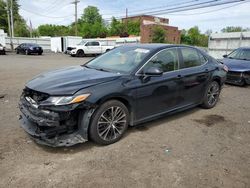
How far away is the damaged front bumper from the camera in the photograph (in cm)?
315

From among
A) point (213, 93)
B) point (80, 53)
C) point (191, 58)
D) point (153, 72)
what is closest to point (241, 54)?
point (213, 93)

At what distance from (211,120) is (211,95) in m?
0.93

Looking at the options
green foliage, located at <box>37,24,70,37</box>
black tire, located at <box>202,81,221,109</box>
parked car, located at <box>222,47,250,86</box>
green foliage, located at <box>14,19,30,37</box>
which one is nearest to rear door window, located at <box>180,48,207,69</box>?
black tire, located at <box>202,81,221,109</box>

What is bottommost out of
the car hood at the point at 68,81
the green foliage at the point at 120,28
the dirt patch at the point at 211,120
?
the dirt patch at the point at 211,120

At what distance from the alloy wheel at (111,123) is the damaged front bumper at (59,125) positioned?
27cm

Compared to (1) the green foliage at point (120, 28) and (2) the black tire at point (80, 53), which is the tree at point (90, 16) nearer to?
Answer: (1) the green foliage at point (120, 28)

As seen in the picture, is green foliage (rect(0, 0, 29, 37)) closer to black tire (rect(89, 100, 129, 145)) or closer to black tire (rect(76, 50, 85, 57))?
black tire (rect(76, 50, 85, 57))

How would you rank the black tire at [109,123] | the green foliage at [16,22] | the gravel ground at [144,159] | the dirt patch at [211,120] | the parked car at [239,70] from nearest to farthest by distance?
1. the gravel ground at [144,159]
2. the black tire at [109,123]
3. the dirt patch at [211,120]
4. the parked car at [239,70]
5. the green foliage at [16,22]

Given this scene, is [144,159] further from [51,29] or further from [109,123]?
[51,29]

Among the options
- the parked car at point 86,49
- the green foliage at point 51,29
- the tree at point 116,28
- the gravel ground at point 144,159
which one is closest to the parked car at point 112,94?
the gravel ground at point 144,159

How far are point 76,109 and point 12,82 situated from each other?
20.4 feet

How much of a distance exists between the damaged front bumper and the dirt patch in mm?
2637

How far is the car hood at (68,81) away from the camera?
3.26 m

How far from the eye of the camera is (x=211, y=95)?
221 inches
